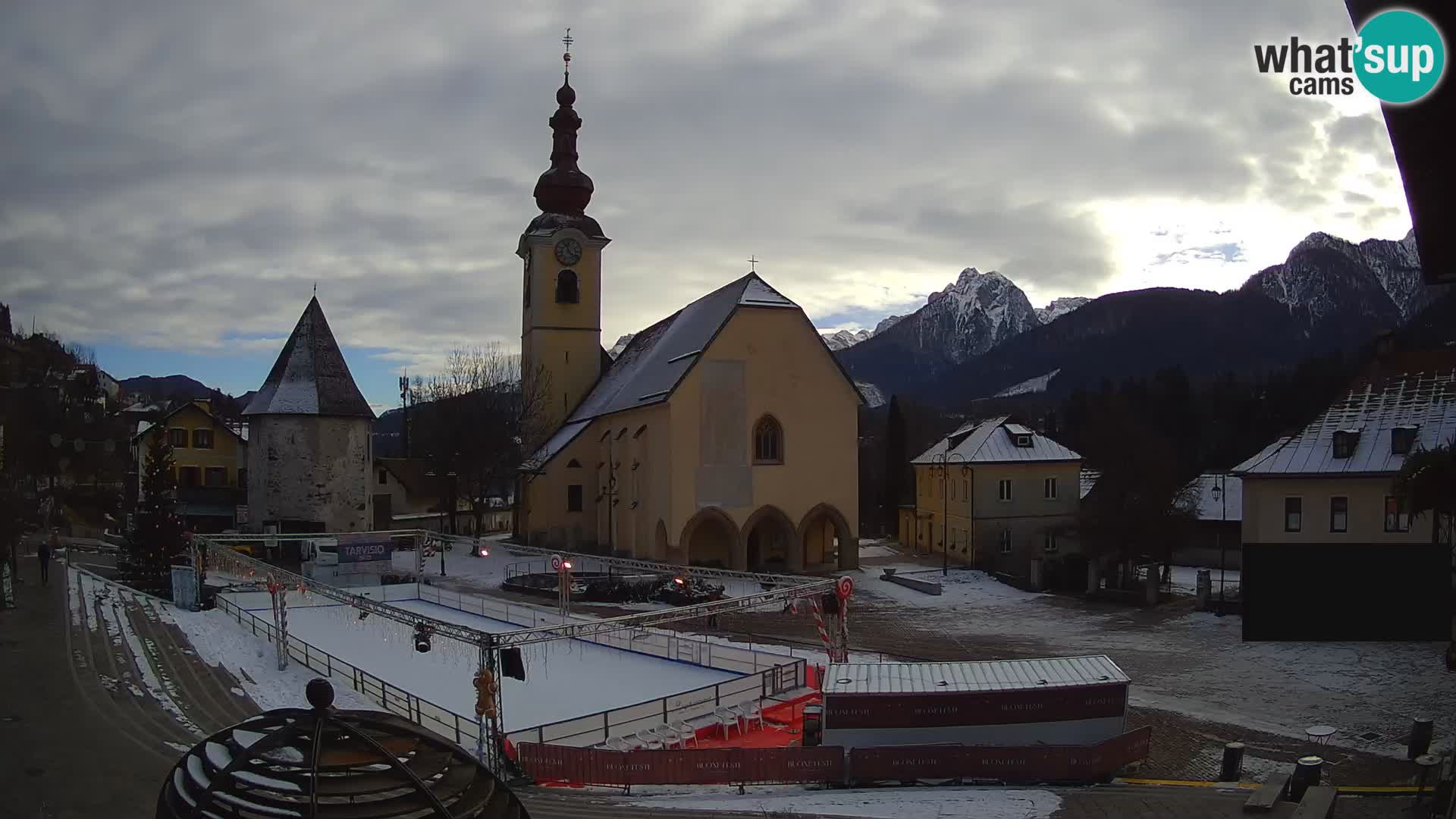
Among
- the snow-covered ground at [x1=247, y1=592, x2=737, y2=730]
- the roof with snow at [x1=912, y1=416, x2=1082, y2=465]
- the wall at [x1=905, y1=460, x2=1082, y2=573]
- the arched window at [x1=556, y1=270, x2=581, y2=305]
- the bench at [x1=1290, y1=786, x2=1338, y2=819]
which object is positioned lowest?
the snow-covered ground at [x1=247, y1=592, x2=737, y2=730]

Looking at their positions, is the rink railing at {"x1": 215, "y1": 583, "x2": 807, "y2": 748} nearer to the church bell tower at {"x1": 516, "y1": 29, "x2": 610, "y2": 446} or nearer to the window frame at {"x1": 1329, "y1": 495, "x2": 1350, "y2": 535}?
the window frame at {"x1": 1329, "y1": 495, "x2": 1350, "y2": 535}

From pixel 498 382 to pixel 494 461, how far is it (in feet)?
37.2

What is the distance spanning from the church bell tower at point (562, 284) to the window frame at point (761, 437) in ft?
57.3

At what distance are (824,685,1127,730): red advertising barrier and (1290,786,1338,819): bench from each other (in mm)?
3898

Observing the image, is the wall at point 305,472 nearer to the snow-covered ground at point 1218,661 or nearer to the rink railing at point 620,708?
the rink railing at point 620,708

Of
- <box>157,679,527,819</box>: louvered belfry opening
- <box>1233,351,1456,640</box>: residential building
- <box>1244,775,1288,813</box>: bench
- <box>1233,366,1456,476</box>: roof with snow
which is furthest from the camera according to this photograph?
<box>1233,366,1456,476</box>: roof with snow

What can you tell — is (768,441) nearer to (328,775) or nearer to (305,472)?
(305,472)

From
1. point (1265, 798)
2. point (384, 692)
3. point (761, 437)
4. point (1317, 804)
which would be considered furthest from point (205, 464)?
point (1317, 804)

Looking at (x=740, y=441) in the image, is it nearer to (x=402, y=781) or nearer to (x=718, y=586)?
(x=718, y=586)

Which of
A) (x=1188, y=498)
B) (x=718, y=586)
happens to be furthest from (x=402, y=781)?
(x=1188, y=498)

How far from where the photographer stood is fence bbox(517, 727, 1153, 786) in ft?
51.0

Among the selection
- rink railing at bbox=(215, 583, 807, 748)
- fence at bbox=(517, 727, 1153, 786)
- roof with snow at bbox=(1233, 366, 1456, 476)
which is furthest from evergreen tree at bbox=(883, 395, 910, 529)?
fence at bbox=(517, 727, 1153, 786)

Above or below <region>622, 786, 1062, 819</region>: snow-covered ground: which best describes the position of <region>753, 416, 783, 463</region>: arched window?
above

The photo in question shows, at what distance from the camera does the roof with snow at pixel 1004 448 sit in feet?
145
